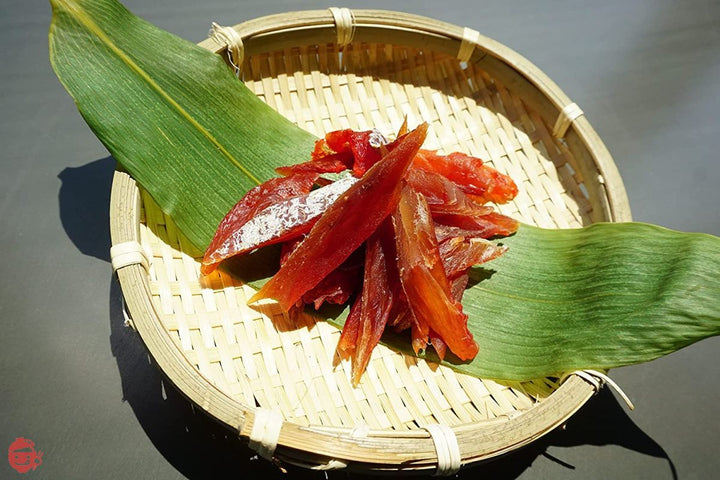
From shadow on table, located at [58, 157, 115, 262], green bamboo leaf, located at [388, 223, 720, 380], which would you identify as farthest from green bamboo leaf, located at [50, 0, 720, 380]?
shadow on table, located at [58, 157, 115, 262]

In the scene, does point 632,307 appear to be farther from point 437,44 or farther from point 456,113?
point 437,44

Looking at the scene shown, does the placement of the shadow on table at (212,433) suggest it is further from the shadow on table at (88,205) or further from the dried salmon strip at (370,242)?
the dried salmon strip at (370,242)

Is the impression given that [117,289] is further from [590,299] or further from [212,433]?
[590,299]

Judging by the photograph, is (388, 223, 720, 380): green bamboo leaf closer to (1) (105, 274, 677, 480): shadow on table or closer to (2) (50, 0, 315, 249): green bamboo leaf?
(1) (105, 274, 677, 480): shadow on table

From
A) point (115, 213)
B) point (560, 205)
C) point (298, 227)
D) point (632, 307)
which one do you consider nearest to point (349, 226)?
point (298, 227)

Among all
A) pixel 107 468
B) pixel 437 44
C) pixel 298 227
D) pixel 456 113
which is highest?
pixel 437 44

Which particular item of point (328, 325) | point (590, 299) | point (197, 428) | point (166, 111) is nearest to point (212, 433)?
point (197, 428)
